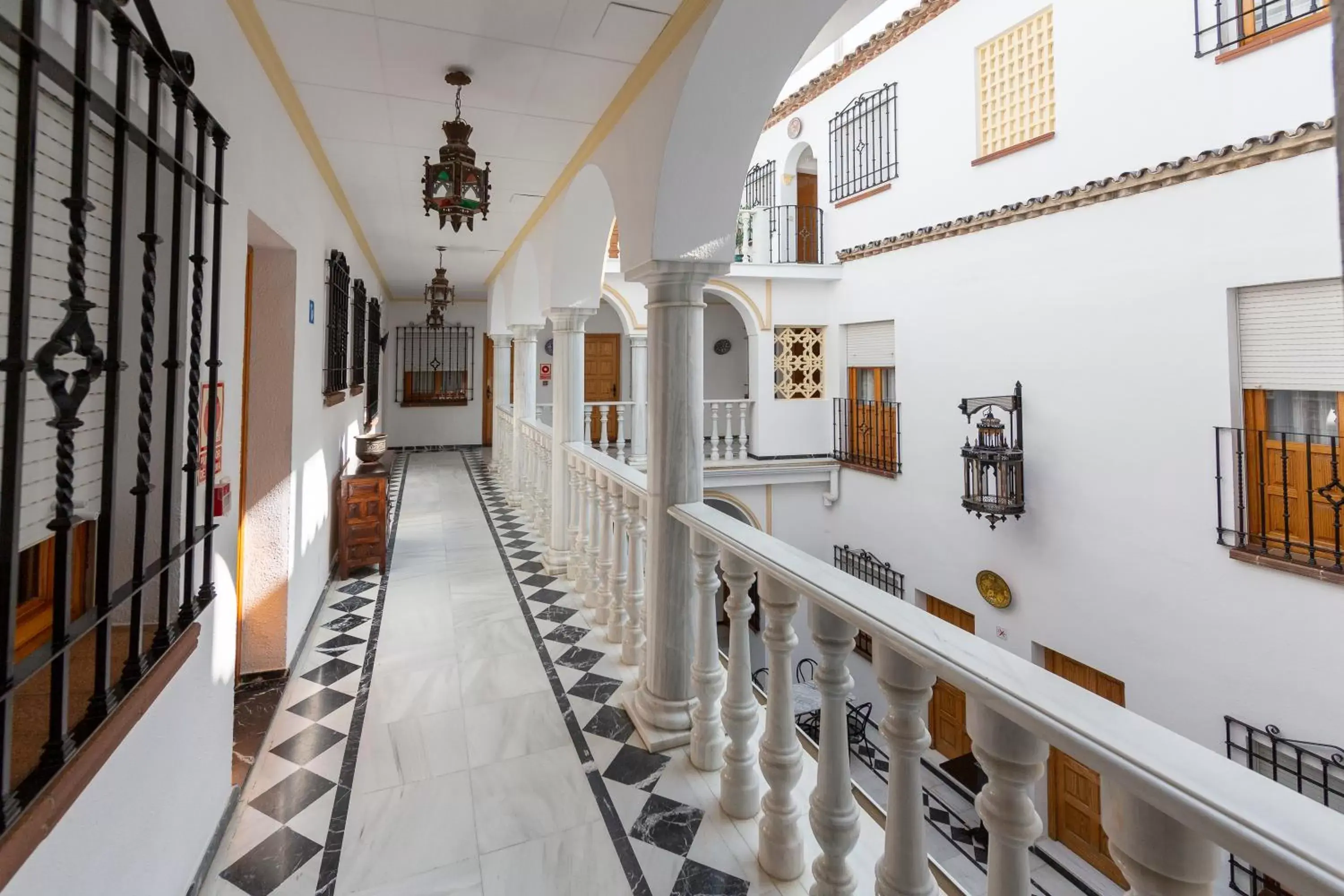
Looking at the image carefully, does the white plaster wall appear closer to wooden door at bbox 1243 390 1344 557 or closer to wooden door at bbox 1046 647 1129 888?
wooden door at bbox 1046 647 1129 888

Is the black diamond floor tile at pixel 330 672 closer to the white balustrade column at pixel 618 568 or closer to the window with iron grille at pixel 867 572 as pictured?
the white balustrade column at pixel 618 568

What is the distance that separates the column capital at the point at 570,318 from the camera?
15.6 ft

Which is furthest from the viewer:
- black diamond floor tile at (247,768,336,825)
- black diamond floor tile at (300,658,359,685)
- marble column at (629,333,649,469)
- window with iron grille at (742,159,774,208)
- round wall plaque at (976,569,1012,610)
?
window with iron grille at (742,159,774,208)

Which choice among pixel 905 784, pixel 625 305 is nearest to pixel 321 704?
pixel 905 784

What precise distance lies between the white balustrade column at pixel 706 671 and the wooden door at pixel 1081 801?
204 inches

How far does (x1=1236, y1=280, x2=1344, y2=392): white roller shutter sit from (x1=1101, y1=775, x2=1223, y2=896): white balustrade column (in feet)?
18.6

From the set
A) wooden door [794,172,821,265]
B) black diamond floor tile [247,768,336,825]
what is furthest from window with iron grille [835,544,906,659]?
black diamond floor tile [247,768,336,825]

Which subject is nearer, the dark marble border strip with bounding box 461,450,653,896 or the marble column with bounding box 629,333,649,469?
the dark marble border strip with bounding box 461,450,653,896

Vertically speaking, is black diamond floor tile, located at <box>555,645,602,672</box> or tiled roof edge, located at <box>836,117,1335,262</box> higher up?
tiled roof edge, located at <box>836,117,1335,262</box>

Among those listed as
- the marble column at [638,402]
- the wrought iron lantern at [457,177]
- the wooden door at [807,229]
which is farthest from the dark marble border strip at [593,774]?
the wooden door at [807,229]

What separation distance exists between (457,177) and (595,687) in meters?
2.41

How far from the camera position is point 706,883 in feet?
5.77

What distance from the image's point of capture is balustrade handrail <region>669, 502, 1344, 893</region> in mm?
663

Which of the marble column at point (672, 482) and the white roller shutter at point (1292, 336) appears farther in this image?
the white roller shutter at point (1292, 336)
